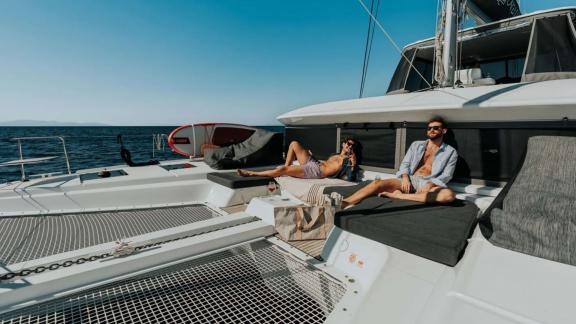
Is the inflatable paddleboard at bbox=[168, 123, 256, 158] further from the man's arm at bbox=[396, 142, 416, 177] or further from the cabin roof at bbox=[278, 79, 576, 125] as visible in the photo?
the man's arm at bbox=[396, 142, 416, 177]

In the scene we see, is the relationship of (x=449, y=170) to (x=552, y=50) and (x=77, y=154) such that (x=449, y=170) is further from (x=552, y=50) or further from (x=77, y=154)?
(x=77, y=154)

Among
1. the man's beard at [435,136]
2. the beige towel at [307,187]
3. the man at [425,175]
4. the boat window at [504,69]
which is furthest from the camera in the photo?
the boat window at [504,69]

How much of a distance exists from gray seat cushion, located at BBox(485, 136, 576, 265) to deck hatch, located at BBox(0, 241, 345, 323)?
1102 mm

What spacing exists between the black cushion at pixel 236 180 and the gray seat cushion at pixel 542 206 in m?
2.72

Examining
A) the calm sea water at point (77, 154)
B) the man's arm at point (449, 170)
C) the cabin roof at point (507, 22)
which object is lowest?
the calm sea water at point (77, 154)

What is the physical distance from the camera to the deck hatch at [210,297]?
1595 mm

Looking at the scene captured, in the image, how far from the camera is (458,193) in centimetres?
328

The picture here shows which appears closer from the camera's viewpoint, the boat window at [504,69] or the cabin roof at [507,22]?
the cabin roof at [507,22]

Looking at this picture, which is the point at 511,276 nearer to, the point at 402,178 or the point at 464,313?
the point at 464,313

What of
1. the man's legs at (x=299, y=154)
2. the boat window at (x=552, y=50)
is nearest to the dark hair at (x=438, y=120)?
the boat window at (x=552, y=50)

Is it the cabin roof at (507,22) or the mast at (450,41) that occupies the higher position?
the cabin roof at (507,22)

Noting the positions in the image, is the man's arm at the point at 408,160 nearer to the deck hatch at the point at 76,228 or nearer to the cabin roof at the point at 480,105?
the cabin roof at the point at 480,105

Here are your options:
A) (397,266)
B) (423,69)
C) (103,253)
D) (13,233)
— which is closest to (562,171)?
(397,266)

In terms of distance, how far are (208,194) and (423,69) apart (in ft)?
16.0
